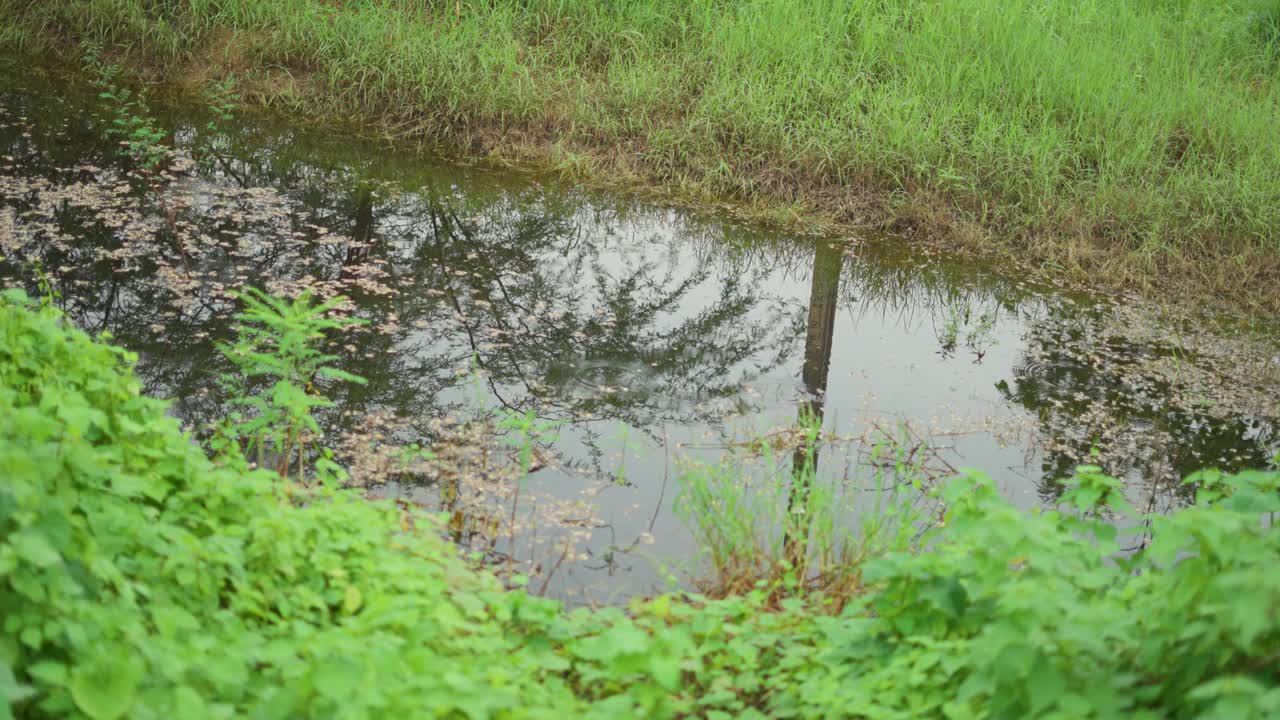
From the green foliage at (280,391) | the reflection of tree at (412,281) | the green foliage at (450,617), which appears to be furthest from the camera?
the reflection of tree at (412,281)

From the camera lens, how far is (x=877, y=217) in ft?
18.2

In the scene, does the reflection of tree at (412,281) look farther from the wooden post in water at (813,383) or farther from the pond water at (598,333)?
the wooden post in water at (813,383)

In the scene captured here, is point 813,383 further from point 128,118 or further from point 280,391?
point 128,118

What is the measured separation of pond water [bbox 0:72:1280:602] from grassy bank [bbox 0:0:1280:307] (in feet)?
1.44

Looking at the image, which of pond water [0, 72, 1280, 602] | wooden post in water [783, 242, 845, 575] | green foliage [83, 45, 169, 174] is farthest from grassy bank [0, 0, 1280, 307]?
wooden post in water [783, 242, 845, 575]

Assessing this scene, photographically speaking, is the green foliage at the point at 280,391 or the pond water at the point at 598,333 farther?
the pond water at the point at 598,333

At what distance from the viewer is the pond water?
10.7 feet

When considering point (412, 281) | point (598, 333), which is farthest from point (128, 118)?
point (598, 333)

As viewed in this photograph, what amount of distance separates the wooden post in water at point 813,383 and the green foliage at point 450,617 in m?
0.34

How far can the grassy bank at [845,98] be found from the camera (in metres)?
5.43

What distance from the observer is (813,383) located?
3.97 meters

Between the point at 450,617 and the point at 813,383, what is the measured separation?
2.41 m

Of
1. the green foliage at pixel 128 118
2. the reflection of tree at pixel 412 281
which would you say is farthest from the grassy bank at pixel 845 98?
the reflection of tree at pixel 412 281

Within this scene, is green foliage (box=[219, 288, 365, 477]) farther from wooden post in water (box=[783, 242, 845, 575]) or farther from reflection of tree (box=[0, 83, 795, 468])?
wooden post in water (box=[783, 242, 845, 575])
